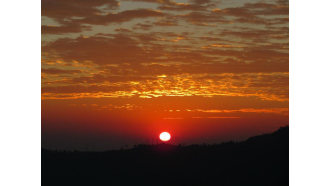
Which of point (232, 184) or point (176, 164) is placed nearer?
point (232, 184)

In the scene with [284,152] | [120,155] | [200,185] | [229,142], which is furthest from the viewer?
[229,142]

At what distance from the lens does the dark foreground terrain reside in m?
17.0

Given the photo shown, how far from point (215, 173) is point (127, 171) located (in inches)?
157

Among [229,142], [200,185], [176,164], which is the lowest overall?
[200,185]

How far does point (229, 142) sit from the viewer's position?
22797mm

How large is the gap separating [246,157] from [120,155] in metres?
6.59

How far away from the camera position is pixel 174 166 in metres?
18.4

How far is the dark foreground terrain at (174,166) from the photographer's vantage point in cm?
1702

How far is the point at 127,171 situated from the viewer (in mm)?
17891
